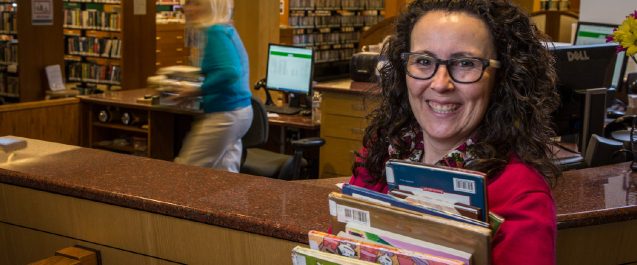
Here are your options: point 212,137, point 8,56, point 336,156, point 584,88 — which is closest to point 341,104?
point 336,156

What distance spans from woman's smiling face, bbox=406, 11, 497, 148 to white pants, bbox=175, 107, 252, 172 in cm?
275

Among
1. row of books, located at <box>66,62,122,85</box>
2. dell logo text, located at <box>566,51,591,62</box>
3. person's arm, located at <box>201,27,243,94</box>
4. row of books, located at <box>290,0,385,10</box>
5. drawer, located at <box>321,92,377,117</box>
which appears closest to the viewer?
dell logo text, located at <box>566,51,591,62</box>

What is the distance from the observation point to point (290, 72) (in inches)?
245

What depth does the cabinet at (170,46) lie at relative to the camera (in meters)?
10.8

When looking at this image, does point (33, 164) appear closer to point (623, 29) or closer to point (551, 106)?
point (551, 106)

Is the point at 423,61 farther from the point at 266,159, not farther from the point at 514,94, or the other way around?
the point at 266,159

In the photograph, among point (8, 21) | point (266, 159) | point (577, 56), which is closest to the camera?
point (577, 56)

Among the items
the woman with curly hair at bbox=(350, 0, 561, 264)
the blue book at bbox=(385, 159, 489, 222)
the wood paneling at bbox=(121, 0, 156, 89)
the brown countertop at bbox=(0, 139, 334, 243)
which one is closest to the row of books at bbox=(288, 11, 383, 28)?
the wood paneling at bbox=(121, 0, 156, 89)

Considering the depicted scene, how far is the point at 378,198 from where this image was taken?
1.23 metres

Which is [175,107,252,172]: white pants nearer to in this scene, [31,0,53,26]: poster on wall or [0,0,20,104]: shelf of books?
[31,0,53,26]: poster on wall

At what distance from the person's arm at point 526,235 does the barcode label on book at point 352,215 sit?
201 millimetres

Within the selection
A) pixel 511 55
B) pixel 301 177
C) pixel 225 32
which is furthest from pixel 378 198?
pixel 301 177

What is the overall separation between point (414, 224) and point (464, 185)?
0.10 m

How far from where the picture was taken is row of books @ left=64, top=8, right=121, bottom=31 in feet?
33.8
